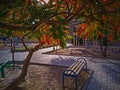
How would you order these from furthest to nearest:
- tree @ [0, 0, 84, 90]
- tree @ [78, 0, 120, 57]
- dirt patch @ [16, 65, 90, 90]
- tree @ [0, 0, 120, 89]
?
1. dirt patch @ [16, 65, 90, 90]
2. tree @ [0, 0, 84, 90]
3. tree @ [0, 0, 120, 89]
4. tree @ [78, 0, 120, 57]

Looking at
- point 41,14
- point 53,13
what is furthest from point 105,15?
point 41,14

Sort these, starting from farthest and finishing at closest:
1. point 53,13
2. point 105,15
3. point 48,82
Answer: point 48,82
point 53,13
point 105,15

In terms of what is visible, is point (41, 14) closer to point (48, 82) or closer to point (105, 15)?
point (105, 15)

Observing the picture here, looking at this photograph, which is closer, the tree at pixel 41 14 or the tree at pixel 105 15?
the tree at pixel 105 15

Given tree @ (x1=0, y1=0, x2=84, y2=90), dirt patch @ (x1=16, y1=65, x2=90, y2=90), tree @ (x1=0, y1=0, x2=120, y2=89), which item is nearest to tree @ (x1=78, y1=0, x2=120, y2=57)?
tree @ (x1=0, y1=0, x2=120, y2=89)

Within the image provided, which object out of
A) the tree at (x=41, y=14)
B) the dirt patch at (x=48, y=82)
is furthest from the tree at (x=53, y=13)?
the dirt patch at (x=48, y=82)

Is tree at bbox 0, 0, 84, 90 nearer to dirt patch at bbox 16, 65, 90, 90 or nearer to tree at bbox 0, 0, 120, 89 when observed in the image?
tree at bbox 0, 0, 120, 89

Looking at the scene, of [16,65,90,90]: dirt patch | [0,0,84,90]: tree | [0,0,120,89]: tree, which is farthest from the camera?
[16,65,90,90]: dirt patch

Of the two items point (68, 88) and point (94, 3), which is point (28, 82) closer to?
point (68, 88)

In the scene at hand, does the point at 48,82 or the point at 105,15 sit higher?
the point at 105,15

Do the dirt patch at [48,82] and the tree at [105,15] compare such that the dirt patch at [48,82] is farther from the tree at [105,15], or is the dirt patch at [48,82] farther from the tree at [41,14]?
the tree at [105,15]

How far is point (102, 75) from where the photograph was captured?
1020 cm

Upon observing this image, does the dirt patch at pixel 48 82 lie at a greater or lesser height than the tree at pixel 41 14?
lesser

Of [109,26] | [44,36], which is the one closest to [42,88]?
[44,36]
